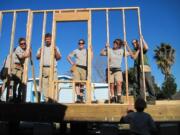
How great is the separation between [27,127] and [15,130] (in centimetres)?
199

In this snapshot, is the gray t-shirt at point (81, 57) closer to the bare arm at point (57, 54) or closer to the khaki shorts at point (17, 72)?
the bare arm at point (57, 54)

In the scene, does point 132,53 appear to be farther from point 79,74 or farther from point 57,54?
point 57,54

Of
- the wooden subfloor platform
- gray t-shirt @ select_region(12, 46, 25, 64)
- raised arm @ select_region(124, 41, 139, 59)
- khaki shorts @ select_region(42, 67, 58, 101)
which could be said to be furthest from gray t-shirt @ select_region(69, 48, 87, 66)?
the wooden subfloor platform

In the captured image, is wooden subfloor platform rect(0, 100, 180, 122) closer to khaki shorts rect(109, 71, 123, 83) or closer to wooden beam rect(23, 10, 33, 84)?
wooden beam rect(23, 10, 33, 84)

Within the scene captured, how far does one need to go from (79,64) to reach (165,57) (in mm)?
35206

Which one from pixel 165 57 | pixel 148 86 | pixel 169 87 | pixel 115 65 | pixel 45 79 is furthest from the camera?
pixel 165 57

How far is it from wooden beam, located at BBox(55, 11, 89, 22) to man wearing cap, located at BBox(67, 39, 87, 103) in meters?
0.70

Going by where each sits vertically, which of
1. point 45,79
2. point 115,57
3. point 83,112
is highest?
point 115,57

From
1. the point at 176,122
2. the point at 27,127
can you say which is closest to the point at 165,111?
the point at 176,122

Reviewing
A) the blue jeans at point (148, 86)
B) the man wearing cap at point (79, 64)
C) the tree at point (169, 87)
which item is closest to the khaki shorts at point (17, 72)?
the man wearing cap at point (79, 64)

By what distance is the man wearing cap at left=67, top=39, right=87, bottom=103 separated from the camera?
8.60 meters

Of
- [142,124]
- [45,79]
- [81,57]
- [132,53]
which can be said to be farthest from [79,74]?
[142,124]

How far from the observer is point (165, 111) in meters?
6.83

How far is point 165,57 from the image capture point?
42.3 metres
